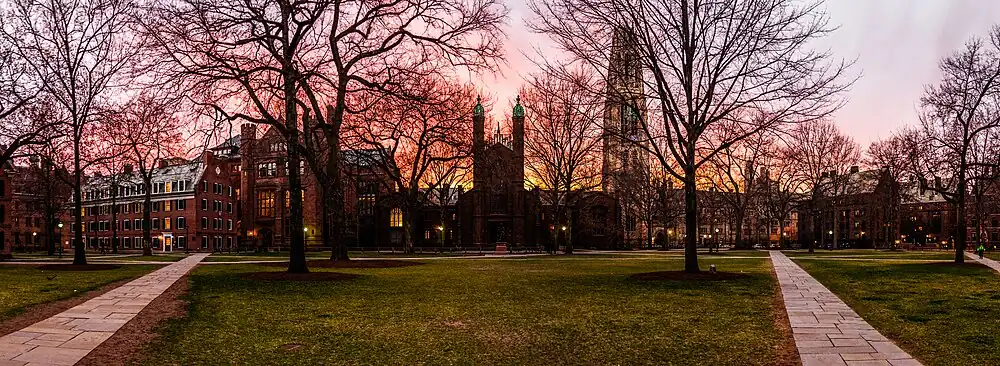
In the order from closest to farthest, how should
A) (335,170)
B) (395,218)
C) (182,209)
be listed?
(335,170)
(395,218)
(182,209)

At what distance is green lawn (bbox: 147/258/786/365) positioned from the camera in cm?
881

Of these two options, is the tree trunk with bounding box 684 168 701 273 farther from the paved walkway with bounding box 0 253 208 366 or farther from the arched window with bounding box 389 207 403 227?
the arched window with bounding box 389 207 403 227

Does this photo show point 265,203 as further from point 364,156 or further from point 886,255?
point 886,255

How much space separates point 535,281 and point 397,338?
34.9 feet

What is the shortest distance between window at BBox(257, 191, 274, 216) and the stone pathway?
70.6 m

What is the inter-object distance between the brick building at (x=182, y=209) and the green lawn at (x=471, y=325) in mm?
79777

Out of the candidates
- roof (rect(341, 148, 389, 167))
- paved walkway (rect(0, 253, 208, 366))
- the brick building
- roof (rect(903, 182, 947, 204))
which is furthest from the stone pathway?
the brick building

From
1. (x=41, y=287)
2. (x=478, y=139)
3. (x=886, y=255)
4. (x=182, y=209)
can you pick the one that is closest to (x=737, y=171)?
(x=886, y=255)

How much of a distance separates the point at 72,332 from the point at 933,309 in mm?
14599

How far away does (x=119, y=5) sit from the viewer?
27219 millimetres

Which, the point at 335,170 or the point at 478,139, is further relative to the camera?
the point at 478,139

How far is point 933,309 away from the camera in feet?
43.5

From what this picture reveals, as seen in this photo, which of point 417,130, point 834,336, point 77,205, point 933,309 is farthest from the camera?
point 417,130

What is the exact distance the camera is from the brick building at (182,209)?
299ft
